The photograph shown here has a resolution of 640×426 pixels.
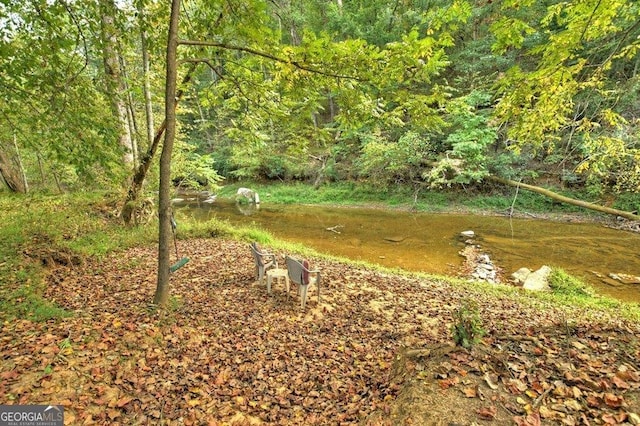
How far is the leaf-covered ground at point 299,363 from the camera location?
2.39 metres

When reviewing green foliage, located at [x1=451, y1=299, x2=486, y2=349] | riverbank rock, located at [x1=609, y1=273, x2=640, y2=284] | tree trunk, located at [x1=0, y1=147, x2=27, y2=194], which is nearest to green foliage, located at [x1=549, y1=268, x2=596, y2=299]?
riverbank rock, located at [x1=609, y1=273, x2=640, y2=284]

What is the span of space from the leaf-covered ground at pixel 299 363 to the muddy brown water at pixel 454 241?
4.71 metres

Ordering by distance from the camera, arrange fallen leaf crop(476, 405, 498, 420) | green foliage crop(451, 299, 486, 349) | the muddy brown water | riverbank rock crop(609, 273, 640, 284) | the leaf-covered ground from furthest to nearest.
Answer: the muddy brown water < riverbank rock crop(609, 273, 640, 284) < green foliage crop(451, 299, 486, 349) < the leaf-covered ground < fallen leaf crop(476, 405, 498, 420)

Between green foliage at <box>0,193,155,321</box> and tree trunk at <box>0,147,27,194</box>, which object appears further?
tree trunk at <box>0,147,27,194</box>

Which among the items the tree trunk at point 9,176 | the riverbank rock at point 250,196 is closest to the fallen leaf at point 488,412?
the tree trunk at point 9,176

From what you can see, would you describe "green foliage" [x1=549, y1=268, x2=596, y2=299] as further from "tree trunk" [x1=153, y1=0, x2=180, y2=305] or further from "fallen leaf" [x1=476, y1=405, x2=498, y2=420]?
"tree trunk" [x1=153, y1=0, x2=180, y2=305]

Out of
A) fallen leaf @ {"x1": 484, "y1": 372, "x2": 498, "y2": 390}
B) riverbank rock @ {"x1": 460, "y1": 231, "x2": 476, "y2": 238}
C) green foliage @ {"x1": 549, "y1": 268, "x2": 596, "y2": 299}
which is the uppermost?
fallen leaf @ {"x1": 484, "y1": 372, "x2": 498, "y2": 390}

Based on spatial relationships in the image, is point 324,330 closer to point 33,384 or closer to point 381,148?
point 33,384

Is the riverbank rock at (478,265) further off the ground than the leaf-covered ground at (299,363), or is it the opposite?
the leaf-covered ground at (299,363)

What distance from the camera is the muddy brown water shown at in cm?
906

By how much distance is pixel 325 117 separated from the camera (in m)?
28.3

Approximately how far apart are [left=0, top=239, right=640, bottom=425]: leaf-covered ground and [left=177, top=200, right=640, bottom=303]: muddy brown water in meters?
4.71

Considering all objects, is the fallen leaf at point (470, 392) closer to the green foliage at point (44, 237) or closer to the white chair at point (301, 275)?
the white chair at point (301, 275)

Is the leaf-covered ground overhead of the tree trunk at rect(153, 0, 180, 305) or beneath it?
beneath
